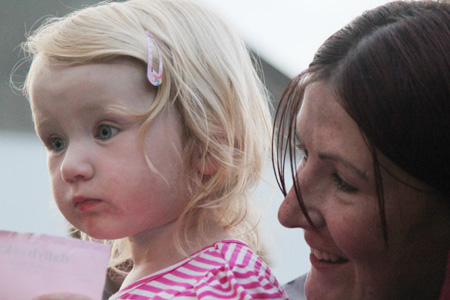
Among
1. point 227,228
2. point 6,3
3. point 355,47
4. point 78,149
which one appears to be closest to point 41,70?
point 78,149

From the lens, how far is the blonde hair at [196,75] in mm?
1349

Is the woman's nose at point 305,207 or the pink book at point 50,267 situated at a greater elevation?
the woman's nose at point 305,207

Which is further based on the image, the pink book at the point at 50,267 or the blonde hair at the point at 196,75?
the blonde hair at the point at 196,75

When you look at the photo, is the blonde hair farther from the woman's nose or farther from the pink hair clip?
the woman's nose

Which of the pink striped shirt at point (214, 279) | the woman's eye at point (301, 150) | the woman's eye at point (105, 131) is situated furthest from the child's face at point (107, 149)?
the woman's eye at point (301, 150)

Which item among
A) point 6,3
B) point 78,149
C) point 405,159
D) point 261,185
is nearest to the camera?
point 405,159

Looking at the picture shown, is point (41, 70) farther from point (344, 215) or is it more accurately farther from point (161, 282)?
point (344, 215)

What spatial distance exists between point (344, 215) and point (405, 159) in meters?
0.13

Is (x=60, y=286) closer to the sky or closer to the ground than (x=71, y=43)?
closer to the ground

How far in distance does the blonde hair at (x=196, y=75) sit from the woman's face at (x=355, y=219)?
11.1 inches

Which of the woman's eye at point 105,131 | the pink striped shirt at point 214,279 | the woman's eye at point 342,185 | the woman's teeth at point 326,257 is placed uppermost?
the woman's eye at point 105,131

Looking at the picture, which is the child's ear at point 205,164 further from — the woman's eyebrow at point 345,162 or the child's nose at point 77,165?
the woman's eyebrow at point 345,162

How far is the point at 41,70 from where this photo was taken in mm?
1354

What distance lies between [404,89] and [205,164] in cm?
49
